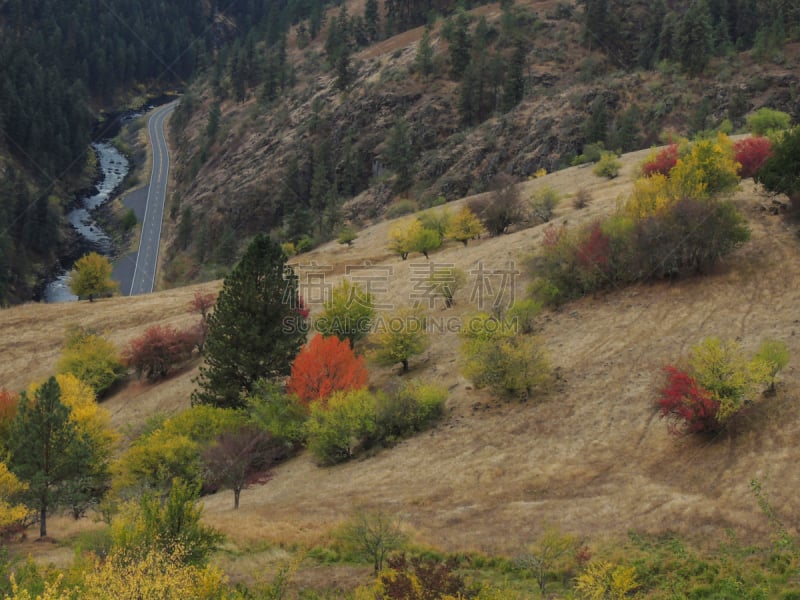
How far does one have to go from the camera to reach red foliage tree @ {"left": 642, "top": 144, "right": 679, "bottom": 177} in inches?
1745

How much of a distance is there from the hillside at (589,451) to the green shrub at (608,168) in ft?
59.8

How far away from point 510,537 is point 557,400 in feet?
31.2

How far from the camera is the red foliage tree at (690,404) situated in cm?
2169

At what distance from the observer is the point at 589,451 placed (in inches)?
914

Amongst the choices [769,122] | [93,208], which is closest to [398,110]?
[769,122]

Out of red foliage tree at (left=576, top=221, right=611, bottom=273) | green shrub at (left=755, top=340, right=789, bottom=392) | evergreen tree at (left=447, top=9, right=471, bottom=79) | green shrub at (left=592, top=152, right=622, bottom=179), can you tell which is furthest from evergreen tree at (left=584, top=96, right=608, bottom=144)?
green shrub at (left=755, top=340, right=789, bottom=392)

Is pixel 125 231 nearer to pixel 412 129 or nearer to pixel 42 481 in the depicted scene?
pixel 412 129

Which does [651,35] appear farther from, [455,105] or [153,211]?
[153,211]

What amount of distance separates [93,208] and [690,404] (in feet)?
410

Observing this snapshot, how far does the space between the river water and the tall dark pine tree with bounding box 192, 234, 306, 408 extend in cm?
6186

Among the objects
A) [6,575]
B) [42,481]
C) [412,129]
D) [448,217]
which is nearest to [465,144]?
[412,129]

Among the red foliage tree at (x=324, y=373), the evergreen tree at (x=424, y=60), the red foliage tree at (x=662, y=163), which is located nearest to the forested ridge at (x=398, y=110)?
the evergreen tree at (x=424, y=60)

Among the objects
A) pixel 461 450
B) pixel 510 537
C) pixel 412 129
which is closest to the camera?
pixel 510 537

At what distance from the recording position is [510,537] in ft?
61.3
